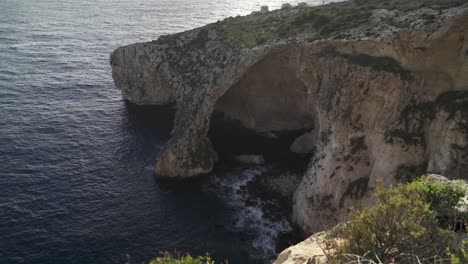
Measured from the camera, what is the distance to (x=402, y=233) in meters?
17.7

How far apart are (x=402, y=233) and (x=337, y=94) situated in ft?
→ 112

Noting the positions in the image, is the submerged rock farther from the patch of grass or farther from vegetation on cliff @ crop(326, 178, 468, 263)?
vegetation on cliff @ crop(326, 178, 468, 263)

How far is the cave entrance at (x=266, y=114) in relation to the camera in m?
73.1

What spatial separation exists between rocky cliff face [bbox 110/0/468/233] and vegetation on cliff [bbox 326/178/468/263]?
70.7 ft

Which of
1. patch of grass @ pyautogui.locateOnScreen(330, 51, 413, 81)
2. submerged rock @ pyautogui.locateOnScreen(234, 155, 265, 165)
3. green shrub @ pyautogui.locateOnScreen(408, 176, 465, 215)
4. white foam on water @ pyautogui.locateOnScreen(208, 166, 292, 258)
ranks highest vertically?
patch of grass @ pyautogui.locateOnScreen(330, 51, 413, 81)

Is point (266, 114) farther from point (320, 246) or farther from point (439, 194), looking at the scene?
point (320, 246)

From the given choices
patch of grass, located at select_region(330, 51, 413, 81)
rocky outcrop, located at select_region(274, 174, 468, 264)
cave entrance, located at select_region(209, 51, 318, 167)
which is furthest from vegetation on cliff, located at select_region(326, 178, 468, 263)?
cave entrance, located at select_region(209, 51, 318, 167)

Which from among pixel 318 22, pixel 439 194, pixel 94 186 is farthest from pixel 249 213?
pixel 439 194

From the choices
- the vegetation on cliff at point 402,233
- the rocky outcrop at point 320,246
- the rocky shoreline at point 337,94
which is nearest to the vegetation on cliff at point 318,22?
the rocky shoreline at point 337,94

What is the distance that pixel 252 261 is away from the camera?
1825 inches

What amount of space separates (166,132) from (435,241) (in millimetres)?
63889

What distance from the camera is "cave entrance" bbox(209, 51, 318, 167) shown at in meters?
73.1

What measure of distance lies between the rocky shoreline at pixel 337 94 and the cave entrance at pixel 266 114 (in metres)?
0.21

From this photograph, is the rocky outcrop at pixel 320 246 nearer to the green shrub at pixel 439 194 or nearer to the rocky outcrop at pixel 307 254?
the rocky outcrop at pixel 307 254
